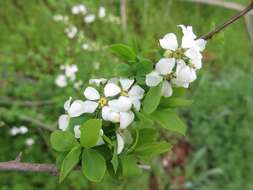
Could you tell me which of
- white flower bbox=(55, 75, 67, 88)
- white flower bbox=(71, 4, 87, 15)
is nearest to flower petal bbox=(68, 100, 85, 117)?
white flower bbox=(55, 75, 67, 88)

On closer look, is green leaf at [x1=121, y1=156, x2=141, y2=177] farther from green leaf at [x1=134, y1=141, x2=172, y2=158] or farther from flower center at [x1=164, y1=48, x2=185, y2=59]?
flower center at [x1=164, y1=48, x2=185, y2=59]

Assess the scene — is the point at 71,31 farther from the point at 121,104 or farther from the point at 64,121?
the point at 121,104

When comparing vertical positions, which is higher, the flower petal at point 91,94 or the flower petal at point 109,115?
the flower petal at point 91,94

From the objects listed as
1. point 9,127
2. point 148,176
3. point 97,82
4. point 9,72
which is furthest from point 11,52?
point 97,82

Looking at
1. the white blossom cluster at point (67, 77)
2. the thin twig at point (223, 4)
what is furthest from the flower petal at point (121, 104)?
the thin twig at point (223, 4)

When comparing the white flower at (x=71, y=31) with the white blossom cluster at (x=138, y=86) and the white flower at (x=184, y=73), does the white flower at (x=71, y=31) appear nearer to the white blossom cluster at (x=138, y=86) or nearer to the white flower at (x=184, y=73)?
the white blossom cluster at (x=138, y=86)

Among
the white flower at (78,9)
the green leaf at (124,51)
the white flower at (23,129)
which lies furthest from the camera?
the white flower at (78,9)

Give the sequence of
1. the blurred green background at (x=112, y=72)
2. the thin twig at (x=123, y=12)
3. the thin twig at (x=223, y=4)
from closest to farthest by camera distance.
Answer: the blurred green background at (x=112, y=72)
the thin twig at (x=123, y=12)
the thin twig at (x=223, y=4)

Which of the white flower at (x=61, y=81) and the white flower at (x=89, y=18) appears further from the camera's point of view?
the white flower at (x=89, y=18)
